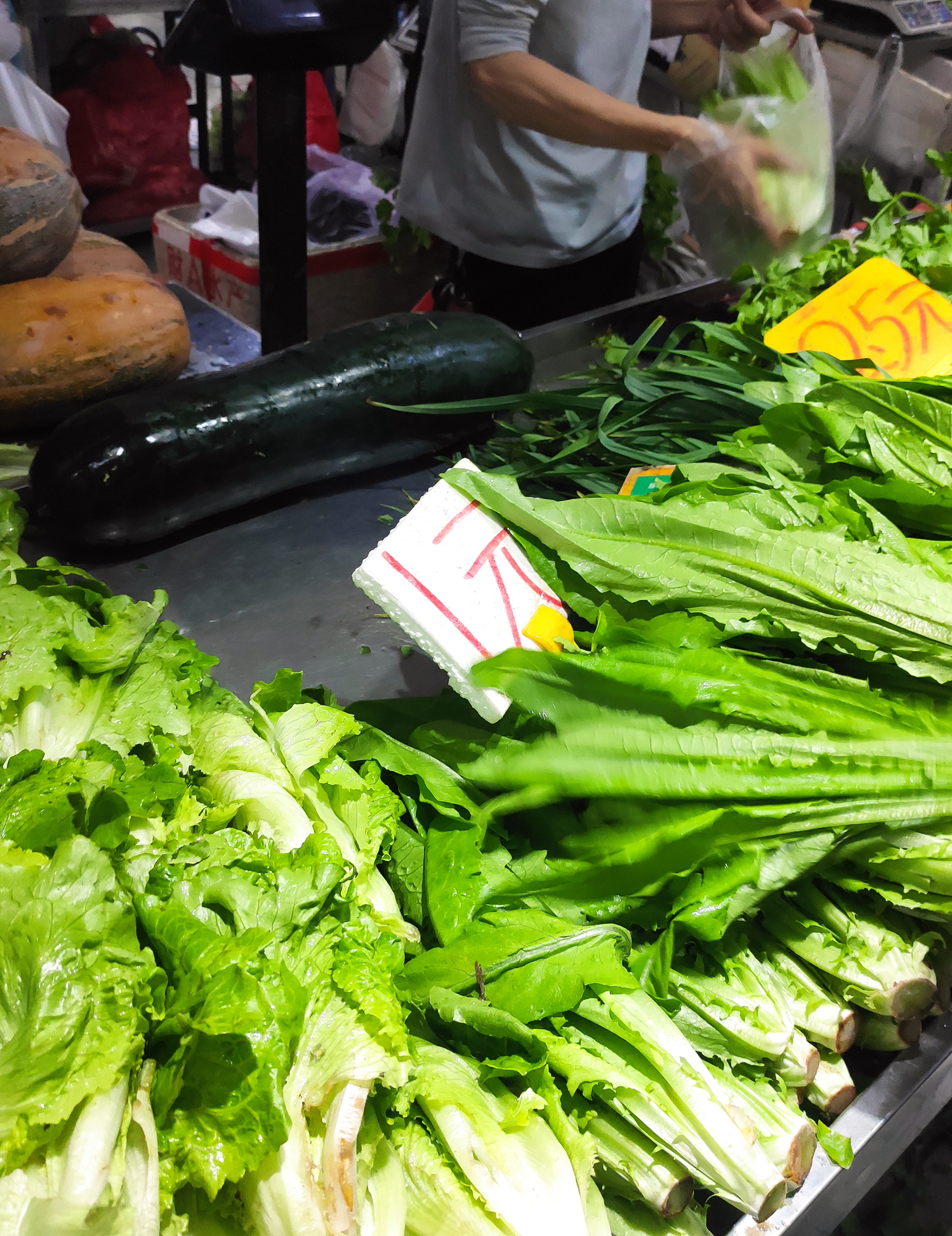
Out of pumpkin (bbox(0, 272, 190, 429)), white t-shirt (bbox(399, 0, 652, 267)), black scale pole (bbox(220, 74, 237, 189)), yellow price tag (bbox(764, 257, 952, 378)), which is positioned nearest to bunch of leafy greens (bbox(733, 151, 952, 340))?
yellow price tag (bbox(764, 257, 952, 378))

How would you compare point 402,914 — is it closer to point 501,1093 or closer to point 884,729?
point 501,1093

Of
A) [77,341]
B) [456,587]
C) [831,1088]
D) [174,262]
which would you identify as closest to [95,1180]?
[456,587]

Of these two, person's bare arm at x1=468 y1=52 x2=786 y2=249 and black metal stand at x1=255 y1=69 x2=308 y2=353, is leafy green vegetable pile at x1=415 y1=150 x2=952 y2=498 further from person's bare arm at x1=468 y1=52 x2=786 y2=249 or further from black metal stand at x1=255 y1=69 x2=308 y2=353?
black metal stand at x1=255 y1=69 x2=308 y2=353

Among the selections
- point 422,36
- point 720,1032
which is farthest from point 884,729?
point 422,36

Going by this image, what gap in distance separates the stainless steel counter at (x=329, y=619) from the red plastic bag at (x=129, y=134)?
3.94 feet

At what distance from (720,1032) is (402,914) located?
31cm

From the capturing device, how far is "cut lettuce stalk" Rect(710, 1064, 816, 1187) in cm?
80

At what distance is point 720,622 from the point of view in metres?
0.98

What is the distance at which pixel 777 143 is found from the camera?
6.72ft

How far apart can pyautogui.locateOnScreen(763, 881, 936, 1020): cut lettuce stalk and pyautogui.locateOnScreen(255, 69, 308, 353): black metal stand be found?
5.15 ft

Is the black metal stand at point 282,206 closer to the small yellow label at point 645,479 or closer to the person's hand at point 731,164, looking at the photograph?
the person's hand at point 731,164

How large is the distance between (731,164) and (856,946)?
1.72 metres

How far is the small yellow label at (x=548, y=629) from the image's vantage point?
98 centimetres

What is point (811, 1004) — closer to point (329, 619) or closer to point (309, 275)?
point (329, 619)
